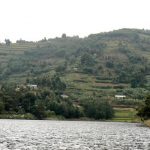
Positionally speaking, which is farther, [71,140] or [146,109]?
[146,109]

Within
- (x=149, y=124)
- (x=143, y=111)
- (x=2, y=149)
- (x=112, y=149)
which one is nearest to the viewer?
(x=2, y=149)

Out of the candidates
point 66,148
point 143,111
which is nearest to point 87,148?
point 66,148

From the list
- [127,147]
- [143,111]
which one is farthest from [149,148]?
[143,111]

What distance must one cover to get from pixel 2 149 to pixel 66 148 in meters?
10.3

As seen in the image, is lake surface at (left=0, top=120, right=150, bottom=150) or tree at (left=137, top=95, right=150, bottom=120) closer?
lake surface at (left=0, top=120, right=150, bottom=150)

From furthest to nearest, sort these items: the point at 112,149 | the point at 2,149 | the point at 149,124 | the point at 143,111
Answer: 1. the point at 143,111
2. the point at 149,124
3. the point at 112,149
4. the point at 2,149

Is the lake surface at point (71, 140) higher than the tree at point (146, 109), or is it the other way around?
the tree at point (146, 109)

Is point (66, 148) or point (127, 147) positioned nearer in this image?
point (66, 148)

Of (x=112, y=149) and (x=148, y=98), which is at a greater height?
(x=148, y=98)

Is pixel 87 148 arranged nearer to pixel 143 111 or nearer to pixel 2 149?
pixel 2 149

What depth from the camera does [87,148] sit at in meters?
76.6

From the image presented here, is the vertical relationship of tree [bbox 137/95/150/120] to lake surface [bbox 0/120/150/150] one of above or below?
above

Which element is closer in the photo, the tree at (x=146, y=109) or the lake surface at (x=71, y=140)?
the lake surface at (x=71, y=140)

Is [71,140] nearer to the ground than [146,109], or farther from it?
nearer to the ground
